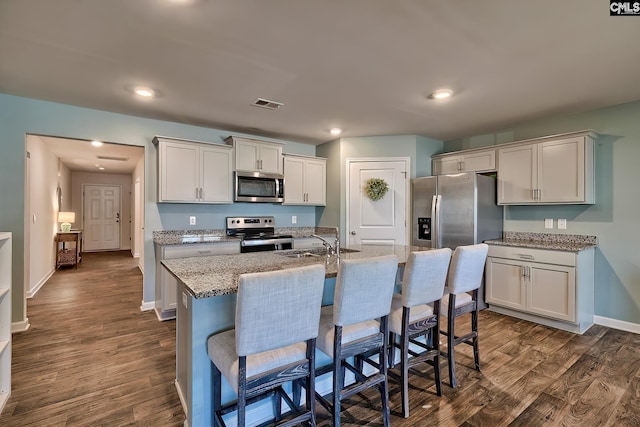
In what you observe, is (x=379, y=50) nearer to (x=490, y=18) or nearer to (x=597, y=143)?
(x=490, y=18)

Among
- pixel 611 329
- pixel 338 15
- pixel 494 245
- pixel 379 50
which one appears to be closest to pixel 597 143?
pixel 494 245

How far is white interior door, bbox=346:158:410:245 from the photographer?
14.8ft

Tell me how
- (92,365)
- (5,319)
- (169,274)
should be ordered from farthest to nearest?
(169,274) → (92,365) → (5,319)

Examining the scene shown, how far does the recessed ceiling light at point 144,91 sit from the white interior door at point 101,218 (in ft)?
24.2

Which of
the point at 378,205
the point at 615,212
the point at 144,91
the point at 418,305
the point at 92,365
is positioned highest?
the point at 144,91

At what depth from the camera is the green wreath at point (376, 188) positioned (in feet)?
14.6

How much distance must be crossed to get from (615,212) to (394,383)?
3.08 m

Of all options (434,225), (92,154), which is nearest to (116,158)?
(92,154)

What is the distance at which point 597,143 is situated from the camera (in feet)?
11.0

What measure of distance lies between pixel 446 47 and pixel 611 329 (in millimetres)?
3464

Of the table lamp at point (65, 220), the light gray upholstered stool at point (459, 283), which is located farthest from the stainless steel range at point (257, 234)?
the table lamp at point (65, 220)

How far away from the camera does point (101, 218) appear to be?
8.69 metres

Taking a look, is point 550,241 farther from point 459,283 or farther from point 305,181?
point 305,181

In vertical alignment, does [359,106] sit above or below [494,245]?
above
